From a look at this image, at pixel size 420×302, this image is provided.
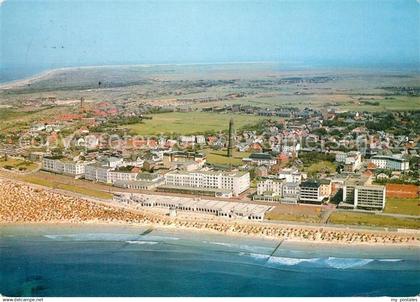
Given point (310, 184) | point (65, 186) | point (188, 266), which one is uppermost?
point (310, 184)

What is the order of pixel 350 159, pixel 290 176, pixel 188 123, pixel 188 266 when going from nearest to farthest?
1. pixel 188 266
2. pixel 290 176
3. pixel 350 159
4. pixel 188 123

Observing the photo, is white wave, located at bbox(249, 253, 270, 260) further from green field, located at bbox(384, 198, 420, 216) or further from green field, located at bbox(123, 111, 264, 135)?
green field, located at bbox(123, 111, 264, 135)

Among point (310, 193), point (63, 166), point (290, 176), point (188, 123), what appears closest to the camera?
point (310, 193)

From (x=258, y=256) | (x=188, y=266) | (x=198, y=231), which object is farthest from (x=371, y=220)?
(x=188, y=266)

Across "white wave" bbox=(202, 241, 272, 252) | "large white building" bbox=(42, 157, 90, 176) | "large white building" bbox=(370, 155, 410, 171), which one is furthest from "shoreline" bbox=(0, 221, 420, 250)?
"large white building" bbox=(370, 155, 410, 171)

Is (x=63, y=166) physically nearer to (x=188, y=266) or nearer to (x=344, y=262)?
(x=188, y=266)

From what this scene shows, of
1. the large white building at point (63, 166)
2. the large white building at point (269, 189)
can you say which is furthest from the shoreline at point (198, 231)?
the large white building at point (63, 166)
